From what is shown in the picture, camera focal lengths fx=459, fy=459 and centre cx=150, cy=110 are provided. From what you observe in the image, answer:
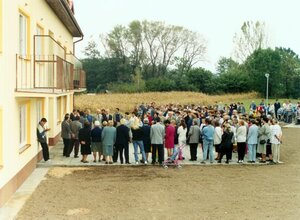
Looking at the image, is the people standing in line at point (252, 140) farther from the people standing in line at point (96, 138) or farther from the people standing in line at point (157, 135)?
the people standing in line at point (96, 138)

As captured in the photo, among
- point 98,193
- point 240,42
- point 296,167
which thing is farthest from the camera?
point 240,42

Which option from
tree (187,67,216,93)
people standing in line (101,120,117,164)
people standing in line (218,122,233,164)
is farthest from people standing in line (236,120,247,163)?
tree (187,67,216,93)

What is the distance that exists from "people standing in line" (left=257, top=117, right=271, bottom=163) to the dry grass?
2381cm

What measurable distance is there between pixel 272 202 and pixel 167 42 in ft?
227

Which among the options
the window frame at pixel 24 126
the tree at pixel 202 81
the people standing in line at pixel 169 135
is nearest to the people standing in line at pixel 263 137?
the people standing in line at pixel 169 135

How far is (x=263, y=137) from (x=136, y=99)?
3239 centimetres

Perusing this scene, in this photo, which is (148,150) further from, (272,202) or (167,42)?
(167,42)

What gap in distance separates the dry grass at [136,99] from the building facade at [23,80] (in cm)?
2134

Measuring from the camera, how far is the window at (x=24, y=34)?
13852 millimetres

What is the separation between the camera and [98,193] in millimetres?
12500

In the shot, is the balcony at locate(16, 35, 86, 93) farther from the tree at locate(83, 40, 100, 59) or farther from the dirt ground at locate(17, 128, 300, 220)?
the tree at locate(83, 40, 100, 59)

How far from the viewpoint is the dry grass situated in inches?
1623

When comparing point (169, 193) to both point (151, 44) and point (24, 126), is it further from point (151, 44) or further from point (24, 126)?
point (151, 44)

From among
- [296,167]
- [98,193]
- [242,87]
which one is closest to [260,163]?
[296,167]
